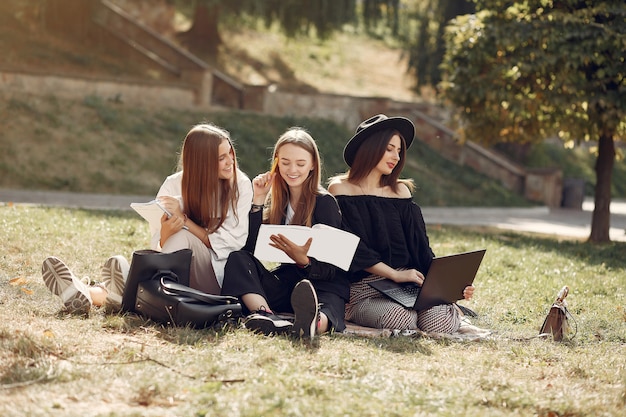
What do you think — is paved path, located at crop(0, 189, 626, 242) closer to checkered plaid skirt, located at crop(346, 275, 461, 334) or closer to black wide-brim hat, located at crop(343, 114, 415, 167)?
black wide-brim hat, located at crop(343, 114, 415, 167)

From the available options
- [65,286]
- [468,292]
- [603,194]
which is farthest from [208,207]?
[603,194]

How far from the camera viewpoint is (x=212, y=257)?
6598mm

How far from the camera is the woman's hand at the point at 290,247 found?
6176 mm

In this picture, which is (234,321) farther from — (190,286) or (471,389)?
(471,389)

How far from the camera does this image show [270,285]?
652cm

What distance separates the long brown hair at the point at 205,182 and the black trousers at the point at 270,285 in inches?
15.4

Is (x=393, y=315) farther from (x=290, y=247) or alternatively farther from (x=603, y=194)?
(x=603, y=194)

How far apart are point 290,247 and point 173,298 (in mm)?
885

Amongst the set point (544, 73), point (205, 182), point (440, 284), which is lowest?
point (440, 284)

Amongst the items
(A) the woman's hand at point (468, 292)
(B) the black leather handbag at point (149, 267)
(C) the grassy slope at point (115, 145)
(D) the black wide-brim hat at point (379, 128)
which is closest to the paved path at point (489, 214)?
(C) the grassy slope at point (115, 145)

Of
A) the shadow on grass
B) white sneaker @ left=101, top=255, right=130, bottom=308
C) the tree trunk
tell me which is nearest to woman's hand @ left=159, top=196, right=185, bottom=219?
white sneaker @ left=101, top=255, right=130, bottom=308

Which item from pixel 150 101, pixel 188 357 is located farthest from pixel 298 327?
pixel 150 101

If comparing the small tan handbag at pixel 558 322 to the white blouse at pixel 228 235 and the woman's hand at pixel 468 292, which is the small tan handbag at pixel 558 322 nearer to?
the woman's hand at pixel 468 292

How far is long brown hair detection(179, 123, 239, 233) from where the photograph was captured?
646 centimetres
